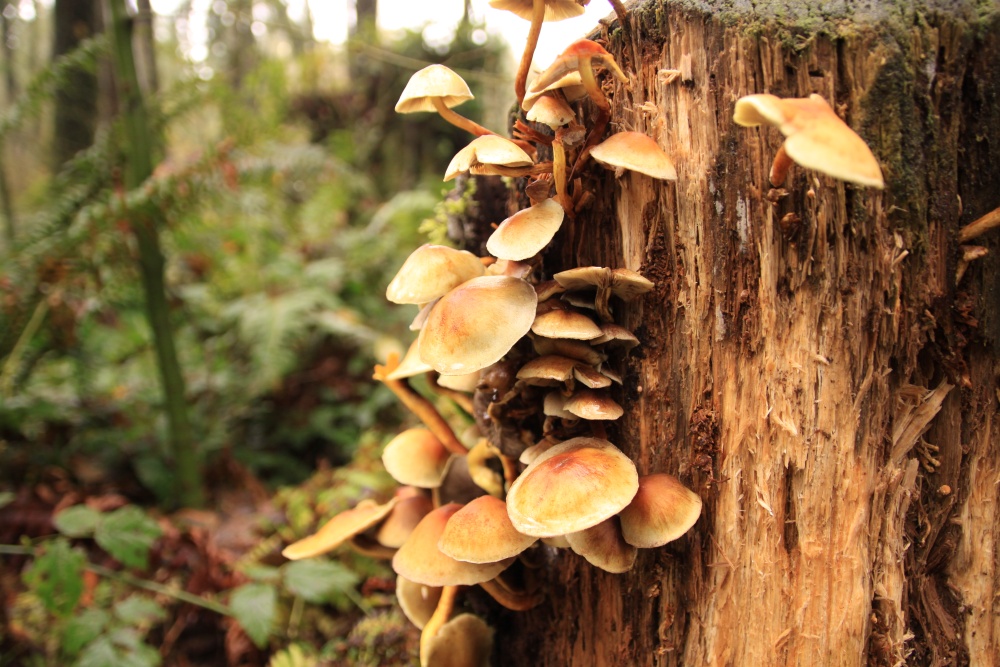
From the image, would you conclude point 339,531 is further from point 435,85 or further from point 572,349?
point 435,85

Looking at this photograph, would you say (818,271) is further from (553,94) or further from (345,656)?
(345,656)

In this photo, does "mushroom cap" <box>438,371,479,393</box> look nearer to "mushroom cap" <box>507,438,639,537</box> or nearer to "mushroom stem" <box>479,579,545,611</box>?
"mushroom cap" <box>507,438,639,537</box>

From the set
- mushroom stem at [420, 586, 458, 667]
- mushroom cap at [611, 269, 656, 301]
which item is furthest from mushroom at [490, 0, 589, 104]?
mushroom stem at [420, 586, 458, 667]

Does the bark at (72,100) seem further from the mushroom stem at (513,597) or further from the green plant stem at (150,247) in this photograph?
the mushroom stem at (513,597)

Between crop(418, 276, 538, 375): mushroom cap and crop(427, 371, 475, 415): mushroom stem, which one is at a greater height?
crop(418, 276, 538, 375): mushroom cap

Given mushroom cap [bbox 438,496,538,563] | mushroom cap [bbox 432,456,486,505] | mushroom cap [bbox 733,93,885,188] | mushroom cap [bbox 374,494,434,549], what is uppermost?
mushroom cap [bbox 733,93,885,188]

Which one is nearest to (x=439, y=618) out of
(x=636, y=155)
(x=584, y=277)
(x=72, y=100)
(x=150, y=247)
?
(x=584, y=277)
